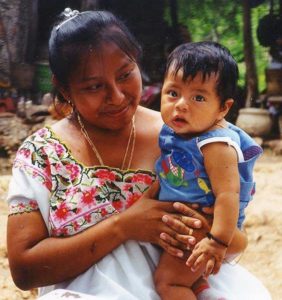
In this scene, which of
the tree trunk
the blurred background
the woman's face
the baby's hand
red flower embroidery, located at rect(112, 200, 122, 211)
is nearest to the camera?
the baby's hand

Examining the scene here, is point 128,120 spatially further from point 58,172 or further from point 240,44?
point 240,44

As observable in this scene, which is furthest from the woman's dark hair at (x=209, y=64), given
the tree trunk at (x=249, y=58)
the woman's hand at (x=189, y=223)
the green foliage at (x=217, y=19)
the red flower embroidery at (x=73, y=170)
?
the green foliage at (x=217, y=19)

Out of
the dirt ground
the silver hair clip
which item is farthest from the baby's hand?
the dirt ground

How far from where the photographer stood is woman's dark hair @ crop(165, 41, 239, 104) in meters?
1.74

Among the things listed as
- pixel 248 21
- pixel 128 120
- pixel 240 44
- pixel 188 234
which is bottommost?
pixel 240 44

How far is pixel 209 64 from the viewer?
1.74 m

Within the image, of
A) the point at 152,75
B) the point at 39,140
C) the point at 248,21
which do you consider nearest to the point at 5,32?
the point at 152,75

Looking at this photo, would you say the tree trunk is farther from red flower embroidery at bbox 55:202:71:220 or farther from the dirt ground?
red flower embroidery at bbox 55:202:71:220

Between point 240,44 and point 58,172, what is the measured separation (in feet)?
33.6

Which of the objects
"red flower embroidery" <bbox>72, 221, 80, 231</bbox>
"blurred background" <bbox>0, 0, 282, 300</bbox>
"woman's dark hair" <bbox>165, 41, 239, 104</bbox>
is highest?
"woman's dark hair" <bbox>165, 41, 239, 104</bbox>

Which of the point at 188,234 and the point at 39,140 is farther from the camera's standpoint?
the point at 39,140

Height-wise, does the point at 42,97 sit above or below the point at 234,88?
below

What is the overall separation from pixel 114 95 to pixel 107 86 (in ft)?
0.12

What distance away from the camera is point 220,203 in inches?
67.3
